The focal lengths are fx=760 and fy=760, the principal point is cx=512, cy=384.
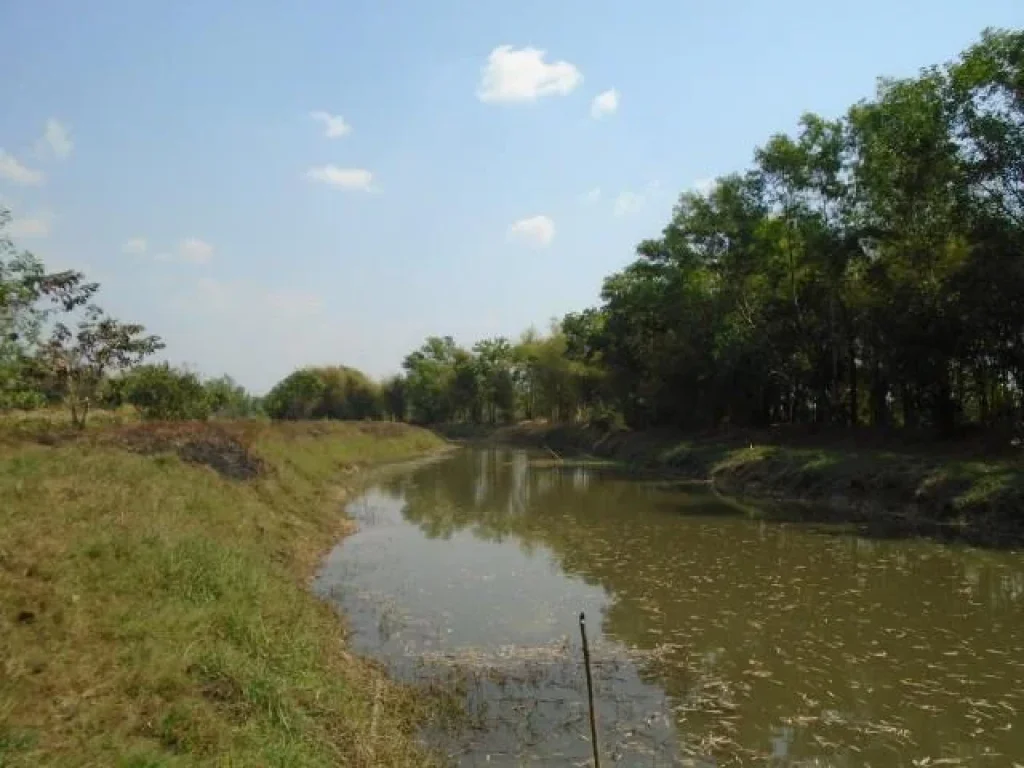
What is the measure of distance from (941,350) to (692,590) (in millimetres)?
17354

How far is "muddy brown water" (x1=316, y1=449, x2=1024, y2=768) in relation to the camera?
7.29m

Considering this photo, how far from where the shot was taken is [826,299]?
32.4m

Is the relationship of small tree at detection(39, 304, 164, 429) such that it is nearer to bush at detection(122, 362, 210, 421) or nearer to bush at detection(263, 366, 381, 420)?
bush at detection(122, 362, 210, 421)

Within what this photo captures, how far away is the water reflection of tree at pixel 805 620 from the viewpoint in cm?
783

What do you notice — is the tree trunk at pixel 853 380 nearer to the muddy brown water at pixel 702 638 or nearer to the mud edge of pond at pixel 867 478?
the mud edge of pond at pixel 867 478

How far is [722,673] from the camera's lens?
9086 millimetres

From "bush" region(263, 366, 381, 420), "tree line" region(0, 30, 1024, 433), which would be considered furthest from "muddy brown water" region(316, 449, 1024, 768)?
"bush" region(263, 366, 381, 420)

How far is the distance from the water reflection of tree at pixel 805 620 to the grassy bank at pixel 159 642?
3848 mm

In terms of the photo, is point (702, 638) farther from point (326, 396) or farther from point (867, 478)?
point (326, 396)

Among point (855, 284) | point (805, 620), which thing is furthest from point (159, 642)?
point (855, 284)

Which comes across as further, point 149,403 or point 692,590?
point 149,403

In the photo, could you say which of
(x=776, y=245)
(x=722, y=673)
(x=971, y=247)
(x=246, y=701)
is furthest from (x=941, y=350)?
(x=246, y=701)

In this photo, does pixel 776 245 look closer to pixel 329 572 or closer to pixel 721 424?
pixel 721 424

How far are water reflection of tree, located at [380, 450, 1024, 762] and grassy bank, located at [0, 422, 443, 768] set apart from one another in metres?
3.85
